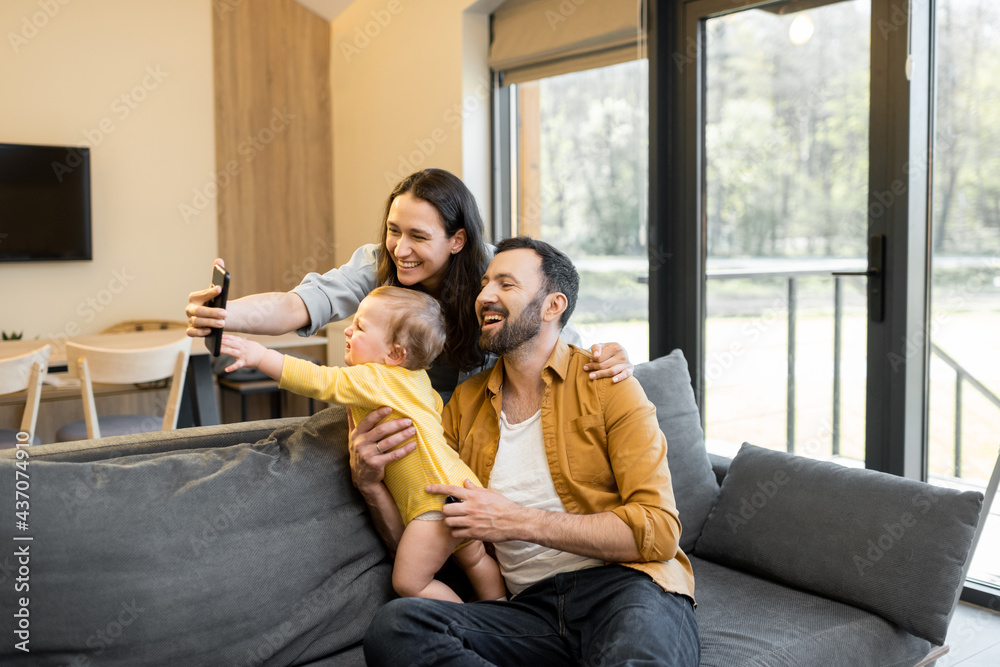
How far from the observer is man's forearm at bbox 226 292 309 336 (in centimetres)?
189

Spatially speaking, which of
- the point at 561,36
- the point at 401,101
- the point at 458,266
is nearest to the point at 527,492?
the point at 458,266

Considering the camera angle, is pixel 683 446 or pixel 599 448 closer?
pixel 599 448

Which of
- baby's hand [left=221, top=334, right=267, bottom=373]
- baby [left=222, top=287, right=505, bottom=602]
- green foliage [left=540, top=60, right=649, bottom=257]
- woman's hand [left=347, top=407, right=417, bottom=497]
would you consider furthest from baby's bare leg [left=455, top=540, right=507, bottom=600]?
green foliage [left=540, top=60, right=649, bottom=257]

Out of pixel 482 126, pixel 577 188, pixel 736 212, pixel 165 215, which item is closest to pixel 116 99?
pixel 165 215

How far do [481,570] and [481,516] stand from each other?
0.21 meters

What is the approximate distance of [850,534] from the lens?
75.2 inches

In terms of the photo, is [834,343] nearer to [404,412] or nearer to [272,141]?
[404,412]

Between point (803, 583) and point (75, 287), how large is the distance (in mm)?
4232

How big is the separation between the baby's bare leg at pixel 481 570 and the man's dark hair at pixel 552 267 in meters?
0.54

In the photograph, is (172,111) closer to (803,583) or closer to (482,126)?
(482,126)

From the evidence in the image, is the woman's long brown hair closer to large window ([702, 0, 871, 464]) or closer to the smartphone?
the smartphone

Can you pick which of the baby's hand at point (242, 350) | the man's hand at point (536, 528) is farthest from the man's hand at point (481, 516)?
the baby's hand at point (242, 350)

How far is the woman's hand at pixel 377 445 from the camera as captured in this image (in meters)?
1.64

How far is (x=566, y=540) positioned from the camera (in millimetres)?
1596
